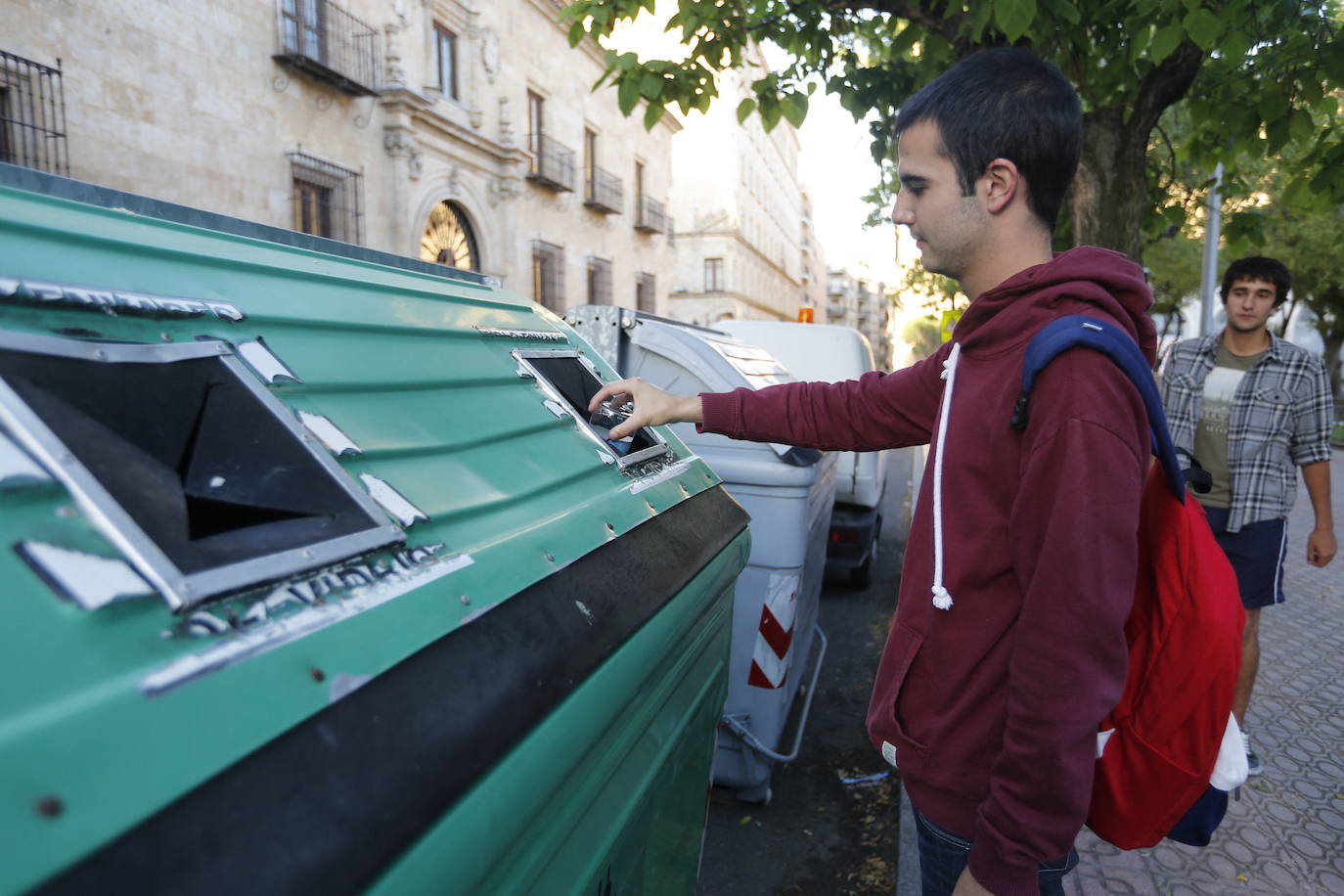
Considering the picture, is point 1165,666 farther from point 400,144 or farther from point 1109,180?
point 400,144

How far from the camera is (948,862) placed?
145 cm

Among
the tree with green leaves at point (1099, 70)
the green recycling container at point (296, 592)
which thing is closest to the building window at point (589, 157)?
the tree with green leaves at point (1099, 70)

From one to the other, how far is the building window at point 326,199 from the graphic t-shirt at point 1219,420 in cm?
1163

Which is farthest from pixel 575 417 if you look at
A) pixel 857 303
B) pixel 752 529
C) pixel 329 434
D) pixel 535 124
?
pixel 857 303

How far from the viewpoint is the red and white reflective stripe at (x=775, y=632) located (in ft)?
10.7

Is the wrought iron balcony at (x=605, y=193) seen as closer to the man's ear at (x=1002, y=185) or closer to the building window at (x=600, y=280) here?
the building window at (x=600, y=280)

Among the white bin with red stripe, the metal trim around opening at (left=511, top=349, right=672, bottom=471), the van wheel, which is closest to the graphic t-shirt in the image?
the white bin with red stripe

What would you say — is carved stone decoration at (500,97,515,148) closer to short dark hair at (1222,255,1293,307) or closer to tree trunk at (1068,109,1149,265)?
tree trunk at (1068,109,1149,265)

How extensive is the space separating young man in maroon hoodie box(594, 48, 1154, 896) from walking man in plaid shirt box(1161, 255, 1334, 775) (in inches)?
100

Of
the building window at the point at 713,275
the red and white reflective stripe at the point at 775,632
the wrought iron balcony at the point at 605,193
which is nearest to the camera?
the red and white reflective stripe at the point at 775,632

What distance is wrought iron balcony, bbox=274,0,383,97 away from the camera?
11648mm

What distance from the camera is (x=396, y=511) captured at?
1.16 metres

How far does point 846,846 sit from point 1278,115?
370cm

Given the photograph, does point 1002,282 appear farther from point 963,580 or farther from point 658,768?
point 658,768
